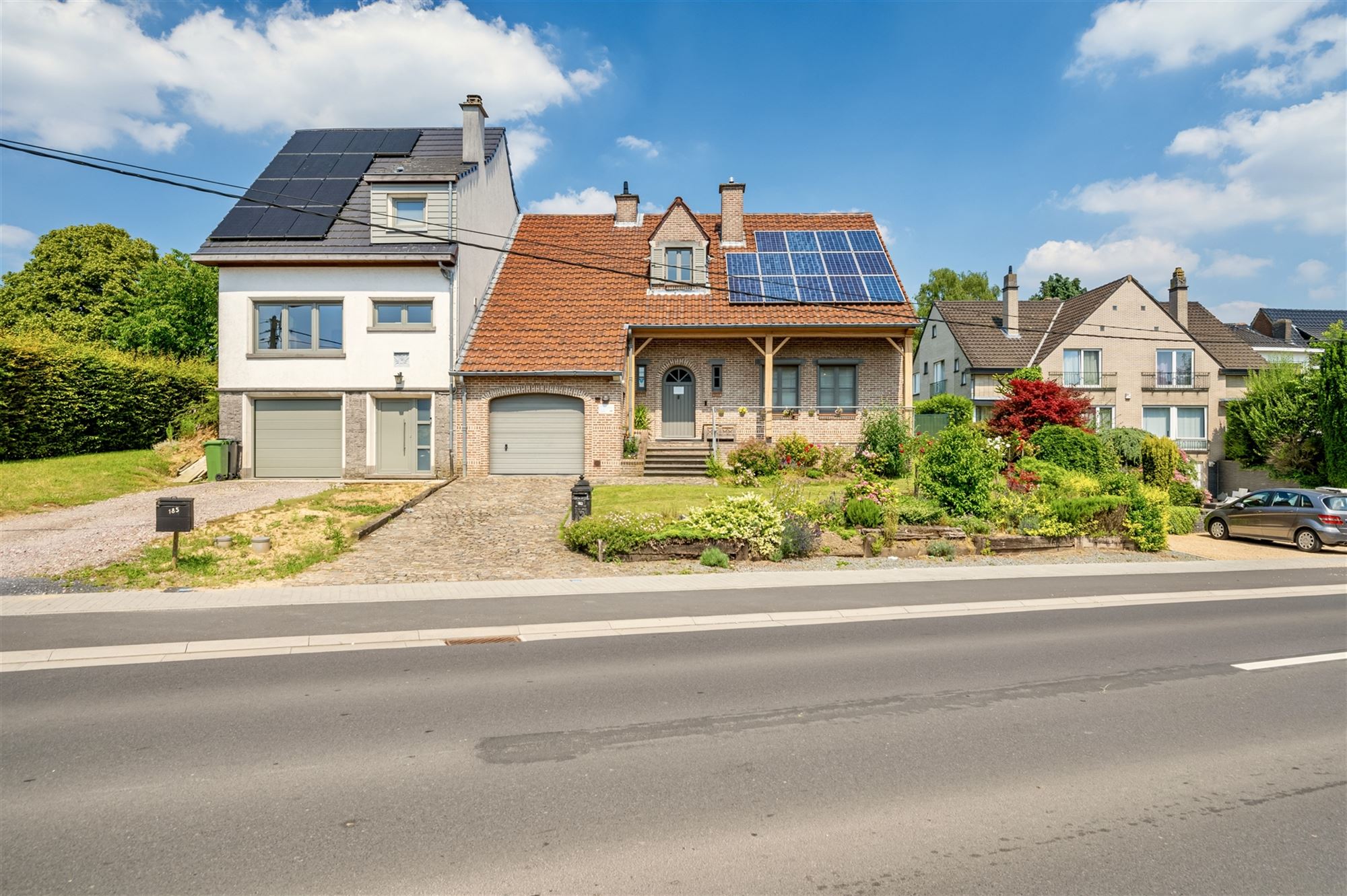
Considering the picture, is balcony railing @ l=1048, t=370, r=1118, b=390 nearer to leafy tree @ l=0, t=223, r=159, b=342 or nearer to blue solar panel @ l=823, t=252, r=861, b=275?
blue solar panel @ l=823, t=252, r=861, b=275

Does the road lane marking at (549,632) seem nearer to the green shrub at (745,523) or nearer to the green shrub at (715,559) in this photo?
the green shrub at (715,559)

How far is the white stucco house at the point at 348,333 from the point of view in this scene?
71.1 feet

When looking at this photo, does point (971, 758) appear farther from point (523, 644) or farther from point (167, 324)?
point (167, 324)

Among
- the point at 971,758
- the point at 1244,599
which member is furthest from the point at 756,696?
the point at 1244,599

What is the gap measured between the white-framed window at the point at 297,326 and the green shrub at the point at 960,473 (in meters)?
17.1

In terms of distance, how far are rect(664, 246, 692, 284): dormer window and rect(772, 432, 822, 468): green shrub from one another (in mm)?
7534

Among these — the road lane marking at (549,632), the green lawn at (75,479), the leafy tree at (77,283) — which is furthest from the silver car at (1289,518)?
the leafy tree at (77,283)

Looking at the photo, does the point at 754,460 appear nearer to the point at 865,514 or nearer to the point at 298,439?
the point at 865,514

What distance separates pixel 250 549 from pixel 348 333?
36.7 ft

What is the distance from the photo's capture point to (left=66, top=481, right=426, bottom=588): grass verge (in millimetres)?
10664

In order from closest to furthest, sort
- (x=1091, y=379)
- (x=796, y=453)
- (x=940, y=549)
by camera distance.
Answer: (x=940, y=549), (x=796, y=453), (x=1091, y=379)

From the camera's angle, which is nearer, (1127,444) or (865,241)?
(1127,444)

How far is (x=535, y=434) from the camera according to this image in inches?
874

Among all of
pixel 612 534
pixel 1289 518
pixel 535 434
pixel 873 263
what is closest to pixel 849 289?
pixel 873 263
